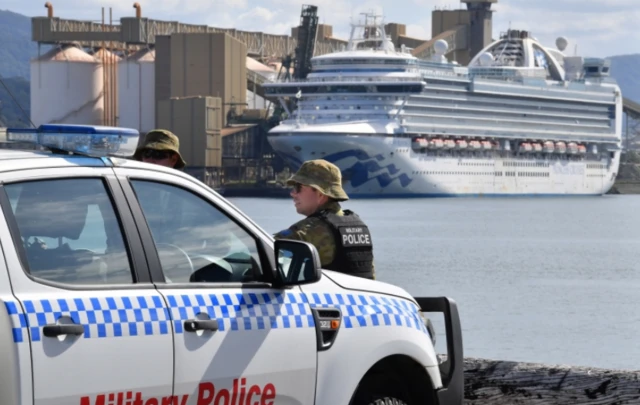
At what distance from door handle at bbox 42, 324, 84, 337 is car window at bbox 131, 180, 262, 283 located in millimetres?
496

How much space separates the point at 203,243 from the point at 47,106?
10771cm

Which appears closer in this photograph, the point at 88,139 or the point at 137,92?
the point at 88,139

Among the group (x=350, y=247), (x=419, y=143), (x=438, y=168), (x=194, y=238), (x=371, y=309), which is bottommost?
(x=438, y=168)

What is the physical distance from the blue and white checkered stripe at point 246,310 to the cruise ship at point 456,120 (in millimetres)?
78641

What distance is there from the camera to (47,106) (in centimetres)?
11056

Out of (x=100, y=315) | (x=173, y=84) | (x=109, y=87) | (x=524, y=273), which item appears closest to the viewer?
(x=100, y=315)

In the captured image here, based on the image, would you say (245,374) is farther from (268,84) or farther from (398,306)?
(268,84)

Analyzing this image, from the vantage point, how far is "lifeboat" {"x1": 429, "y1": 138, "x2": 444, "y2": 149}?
9219cm

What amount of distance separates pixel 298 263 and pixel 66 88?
108064 millimetres

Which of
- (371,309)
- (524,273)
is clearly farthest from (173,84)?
(371,309)

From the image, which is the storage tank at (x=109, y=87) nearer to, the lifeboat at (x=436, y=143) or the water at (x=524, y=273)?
the lifeboat at (x=436, y=143)

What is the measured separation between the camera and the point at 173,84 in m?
109

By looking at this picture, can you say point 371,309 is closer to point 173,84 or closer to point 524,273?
point 524,273

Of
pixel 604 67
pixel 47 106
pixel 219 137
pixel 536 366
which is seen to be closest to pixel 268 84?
pixel 219 137
